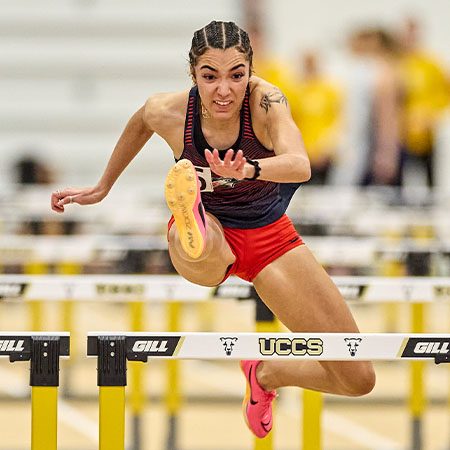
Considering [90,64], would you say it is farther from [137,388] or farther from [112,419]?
[112,419]

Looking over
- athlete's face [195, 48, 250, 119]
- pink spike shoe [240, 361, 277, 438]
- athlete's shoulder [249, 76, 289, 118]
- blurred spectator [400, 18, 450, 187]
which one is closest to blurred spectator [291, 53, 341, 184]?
blurred spectator [400, 18, 450, 187]

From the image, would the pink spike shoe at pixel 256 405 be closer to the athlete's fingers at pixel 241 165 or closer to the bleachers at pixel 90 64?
the athlete's fingers at pixel 241 165

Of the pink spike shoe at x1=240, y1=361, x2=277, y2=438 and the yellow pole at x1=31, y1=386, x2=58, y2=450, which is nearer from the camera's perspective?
the yellow pole at x1=31, y1=386, x2=58, y2=450

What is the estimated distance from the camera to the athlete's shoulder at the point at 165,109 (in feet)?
17.7

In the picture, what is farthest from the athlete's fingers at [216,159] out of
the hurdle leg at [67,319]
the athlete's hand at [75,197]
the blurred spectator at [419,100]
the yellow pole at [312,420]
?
the blurred spectator at [419,100]

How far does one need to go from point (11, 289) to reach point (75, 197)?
606mm

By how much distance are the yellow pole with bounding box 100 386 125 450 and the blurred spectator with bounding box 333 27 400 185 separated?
877cm

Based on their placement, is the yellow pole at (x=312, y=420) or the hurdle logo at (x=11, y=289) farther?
the hurdle logo at (x=11, y=289)

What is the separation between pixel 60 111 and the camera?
59.5 feet

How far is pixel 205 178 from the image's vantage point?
5.25 m

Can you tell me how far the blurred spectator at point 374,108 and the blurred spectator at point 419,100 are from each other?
0.20 m

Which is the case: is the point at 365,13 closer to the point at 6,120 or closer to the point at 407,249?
the point at 6,120

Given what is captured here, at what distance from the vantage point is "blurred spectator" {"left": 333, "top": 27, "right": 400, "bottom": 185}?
13.1m

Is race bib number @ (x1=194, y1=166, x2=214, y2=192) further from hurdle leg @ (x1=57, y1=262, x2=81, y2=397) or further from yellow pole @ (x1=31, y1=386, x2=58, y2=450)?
hurdle leg @ (x1=57, y1=262, x2=81, y2=397)
